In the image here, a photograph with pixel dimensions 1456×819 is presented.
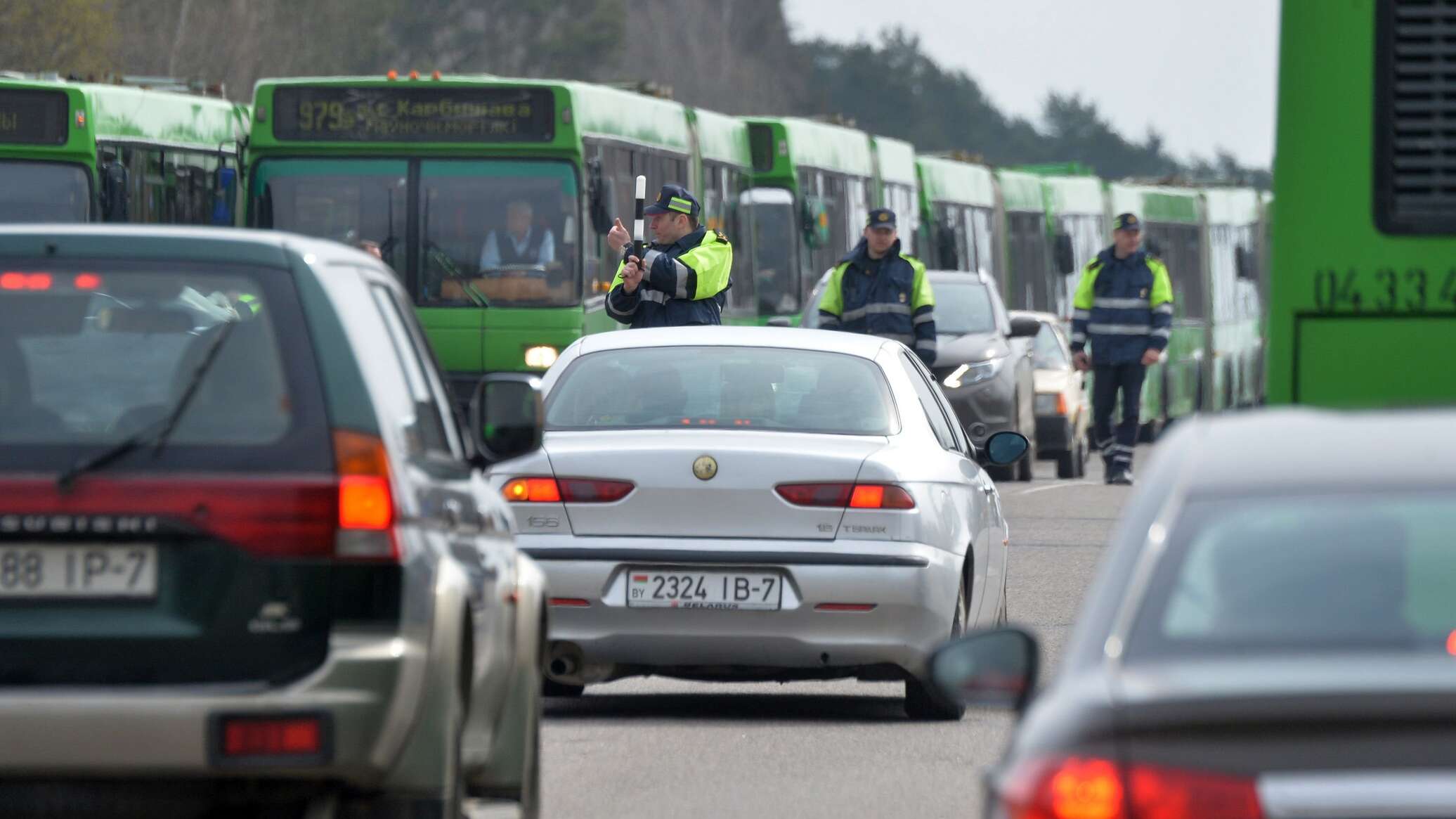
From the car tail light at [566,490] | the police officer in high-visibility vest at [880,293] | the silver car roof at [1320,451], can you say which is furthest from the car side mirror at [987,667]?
the police officer in high-visibility vest at [880,293]

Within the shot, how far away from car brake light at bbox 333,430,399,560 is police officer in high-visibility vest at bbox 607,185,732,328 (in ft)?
30.2

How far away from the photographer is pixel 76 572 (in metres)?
5.98

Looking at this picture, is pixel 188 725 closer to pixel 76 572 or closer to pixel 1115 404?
pixel 76 572

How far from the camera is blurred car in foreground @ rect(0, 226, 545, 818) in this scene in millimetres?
5816

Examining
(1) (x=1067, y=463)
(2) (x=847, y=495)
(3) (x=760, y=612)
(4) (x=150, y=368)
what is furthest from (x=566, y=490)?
(1) (x=1067, y=463)

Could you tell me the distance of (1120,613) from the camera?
13.8 ft

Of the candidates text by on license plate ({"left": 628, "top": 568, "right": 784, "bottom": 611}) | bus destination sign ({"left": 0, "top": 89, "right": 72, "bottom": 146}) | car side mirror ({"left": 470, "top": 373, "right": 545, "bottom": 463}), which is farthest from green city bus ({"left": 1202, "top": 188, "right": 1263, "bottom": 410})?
car side mirror ({"left": 470, "top": 373, "right": 545, "bottom": 463})

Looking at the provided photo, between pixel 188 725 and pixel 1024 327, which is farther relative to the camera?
pixel 1024 327

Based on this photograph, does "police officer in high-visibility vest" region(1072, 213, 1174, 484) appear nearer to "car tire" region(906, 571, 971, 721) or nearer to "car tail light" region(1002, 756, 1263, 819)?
"car tire" region(906, 571, 971, 721)

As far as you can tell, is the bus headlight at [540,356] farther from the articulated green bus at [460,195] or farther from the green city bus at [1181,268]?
the green city bus at [1181,268]

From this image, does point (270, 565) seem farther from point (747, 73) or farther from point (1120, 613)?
point (747, 73)

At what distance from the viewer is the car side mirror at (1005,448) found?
1152 cm

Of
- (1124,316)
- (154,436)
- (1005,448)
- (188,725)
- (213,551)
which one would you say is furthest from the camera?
(1124,316)

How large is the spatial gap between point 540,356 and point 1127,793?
18120 millimetres
